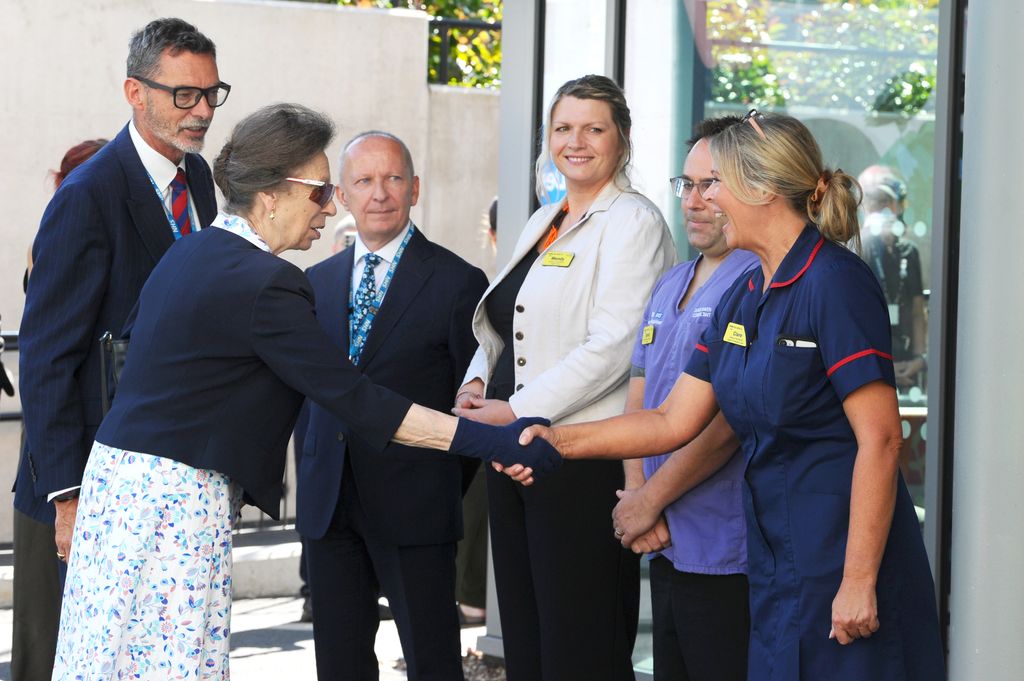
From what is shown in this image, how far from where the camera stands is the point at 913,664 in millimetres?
2797

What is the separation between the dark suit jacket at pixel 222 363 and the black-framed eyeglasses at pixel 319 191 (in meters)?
0.21

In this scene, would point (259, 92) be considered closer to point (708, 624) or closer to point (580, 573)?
point (580, 573)

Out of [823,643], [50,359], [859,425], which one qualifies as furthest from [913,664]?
[50,359]

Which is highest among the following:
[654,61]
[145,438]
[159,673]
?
[654,61]

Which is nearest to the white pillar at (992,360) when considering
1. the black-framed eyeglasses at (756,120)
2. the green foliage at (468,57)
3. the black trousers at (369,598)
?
the black-framed eyeglasses at (756,120)

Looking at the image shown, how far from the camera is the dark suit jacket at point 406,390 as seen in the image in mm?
4066

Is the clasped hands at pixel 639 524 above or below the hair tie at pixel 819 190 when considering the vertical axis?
below

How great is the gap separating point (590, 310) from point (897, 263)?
2.10m

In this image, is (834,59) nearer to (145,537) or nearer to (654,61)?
(654,61)

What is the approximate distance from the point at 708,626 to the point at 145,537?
1333 mm

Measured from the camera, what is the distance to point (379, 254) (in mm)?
4277

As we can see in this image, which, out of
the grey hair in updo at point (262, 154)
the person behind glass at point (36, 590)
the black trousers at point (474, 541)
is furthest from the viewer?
the black trousers at point (474, 541)

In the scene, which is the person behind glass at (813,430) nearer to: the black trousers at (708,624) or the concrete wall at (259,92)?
the black trousers at (708,624)

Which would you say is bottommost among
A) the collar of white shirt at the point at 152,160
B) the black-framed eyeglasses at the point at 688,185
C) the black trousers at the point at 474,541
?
the black trousers at the point at 474,541
